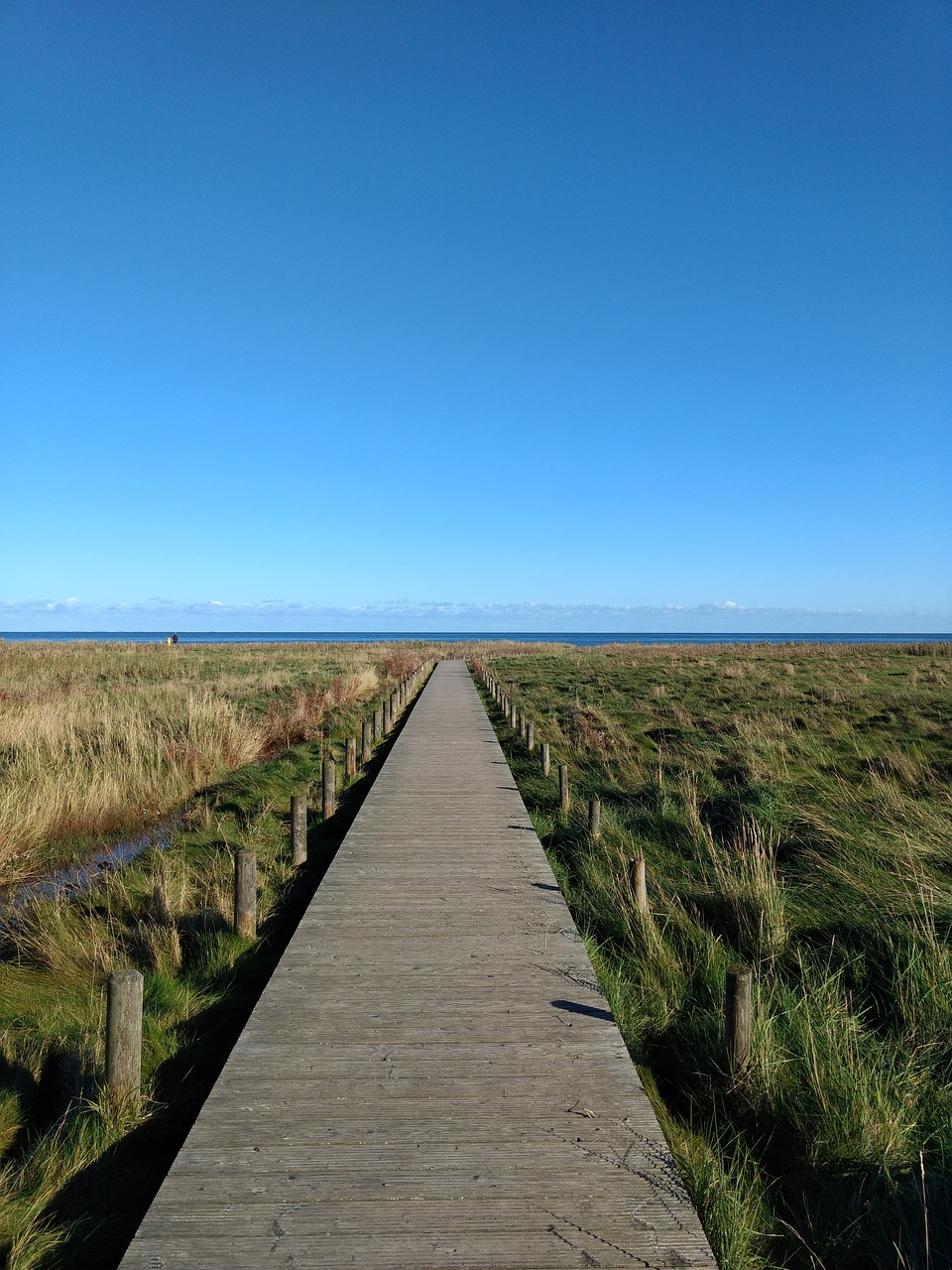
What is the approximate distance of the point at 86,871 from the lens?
7.91 m

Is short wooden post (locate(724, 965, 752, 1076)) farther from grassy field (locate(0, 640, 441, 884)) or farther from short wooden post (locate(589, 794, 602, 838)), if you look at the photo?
grassy field (locate(0, 640, 441, 884))

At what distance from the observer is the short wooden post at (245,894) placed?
18.4 feet

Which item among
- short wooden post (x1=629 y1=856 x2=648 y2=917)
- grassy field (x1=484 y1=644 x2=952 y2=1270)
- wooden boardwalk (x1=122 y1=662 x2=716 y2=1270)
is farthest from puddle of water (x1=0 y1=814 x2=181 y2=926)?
short wooden post (x1=629 y1=856 x2=648 y2=917)

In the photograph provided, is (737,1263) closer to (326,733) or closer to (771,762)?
(771,762)

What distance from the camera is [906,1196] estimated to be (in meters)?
2.97

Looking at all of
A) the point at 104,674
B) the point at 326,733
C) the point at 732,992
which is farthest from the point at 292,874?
the point at 104,674

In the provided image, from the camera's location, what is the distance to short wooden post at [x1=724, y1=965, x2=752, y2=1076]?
11.9 feet

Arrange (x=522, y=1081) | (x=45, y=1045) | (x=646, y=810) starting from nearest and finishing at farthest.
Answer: (x=522, y=1081), (x=45, y=1045), (x=646, y=810)

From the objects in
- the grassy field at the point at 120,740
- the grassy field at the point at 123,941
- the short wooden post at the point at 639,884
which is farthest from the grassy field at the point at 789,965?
the grassy field at the point at 120,740

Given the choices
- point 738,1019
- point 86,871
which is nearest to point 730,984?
point 738,1019

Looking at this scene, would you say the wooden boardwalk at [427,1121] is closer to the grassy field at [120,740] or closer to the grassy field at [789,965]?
the grassy field at [789,965]

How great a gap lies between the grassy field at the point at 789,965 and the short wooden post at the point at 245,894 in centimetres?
268

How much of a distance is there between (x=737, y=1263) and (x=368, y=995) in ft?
7.77

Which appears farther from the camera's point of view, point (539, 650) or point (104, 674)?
point (539, 650)
